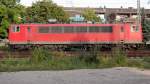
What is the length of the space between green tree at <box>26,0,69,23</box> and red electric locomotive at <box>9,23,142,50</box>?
25.9 meters

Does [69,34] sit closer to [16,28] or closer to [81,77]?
[16,28]

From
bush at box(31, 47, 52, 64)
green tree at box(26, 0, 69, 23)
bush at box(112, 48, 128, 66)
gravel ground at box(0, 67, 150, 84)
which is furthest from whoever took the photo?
green tree at box(26, 0, 69, 23)

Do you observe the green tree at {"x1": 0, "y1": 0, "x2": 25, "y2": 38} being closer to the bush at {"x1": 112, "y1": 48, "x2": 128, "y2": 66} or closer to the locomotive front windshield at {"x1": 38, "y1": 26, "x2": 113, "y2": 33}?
the locomotive front windshield at {"x1": 38, "y1": 26, "x2": 113, "y2": 33}

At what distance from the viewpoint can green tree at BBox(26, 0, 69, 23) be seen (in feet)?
213

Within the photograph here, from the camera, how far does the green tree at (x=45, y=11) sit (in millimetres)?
65019

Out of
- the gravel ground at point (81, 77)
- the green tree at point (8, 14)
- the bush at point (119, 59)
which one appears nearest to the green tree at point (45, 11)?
the green tree at point (8, 14)

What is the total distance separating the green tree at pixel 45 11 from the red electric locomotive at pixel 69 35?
25906 mm

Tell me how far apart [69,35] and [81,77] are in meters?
22.7

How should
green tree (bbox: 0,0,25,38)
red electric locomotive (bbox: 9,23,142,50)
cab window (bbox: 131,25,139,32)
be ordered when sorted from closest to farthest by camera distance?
red electric locomotive (bbox: 9,23,142,50)
cab window (bbox: 131,25,139,32)
green tree (bbox: 0,0,25,38)

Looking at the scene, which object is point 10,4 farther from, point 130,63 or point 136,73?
point 136,73

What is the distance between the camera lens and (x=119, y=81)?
14.4 m

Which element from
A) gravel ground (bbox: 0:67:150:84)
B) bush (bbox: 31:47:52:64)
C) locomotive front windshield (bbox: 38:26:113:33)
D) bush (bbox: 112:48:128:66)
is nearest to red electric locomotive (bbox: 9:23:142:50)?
locomotive front windshield (bbox: 38:26:113:33)

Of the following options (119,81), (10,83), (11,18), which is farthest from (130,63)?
(11,18)

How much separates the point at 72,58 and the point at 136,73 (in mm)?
5403
